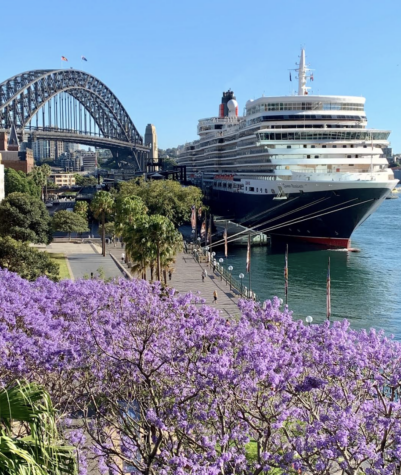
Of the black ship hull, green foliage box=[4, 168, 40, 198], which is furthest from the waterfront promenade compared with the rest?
green foliage box=[4, 168, 40, 198]

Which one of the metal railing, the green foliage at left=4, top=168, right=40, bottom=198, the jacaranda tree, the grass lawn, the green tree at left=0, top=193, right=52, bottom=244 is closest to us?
the jacaranda tree

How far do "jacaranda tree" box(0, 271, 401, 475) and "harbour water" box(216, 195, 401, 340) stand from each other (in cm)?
1778

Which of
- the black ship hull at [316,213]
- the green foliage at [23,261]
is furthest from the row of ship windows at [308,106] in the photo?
Answer: the green foliage at [23,261]

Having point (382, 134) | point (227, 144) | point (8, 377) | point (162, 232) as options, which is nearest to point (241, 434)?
point (8, 377)

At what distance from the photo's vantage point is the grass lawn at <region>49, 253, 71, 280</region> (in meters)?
48.3

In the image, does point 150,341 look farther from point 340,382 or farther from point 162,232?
point 162,232

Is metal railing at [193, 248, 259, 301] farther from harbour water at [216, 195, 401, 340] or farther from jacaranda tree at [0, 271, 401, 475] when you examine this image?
jacaranda tree at [0, 271, 401, 475]

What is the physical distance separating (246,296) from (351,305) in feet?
32.2

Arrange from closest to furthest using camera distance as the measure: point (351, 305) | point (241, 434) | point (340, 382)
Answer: point (241, 434), point (340, 382), point (351, 305)

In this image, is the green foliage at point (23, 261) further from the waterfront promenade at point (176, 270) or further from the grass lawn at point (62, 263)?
the waterfront promenade at point (176, 270)

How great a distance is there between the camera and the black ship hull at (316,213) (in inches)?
2653

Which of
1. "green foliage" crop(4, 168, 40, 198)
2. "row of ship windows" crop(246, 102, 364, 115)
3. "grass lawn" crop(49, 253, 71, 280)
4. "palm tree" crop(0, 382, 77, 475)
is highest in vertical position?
"row of ship windows" crop(246, 102, 364, 115)

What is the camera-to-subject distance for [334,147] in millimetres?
72438

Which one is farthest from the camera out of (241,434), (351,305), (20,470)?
(351,305)
